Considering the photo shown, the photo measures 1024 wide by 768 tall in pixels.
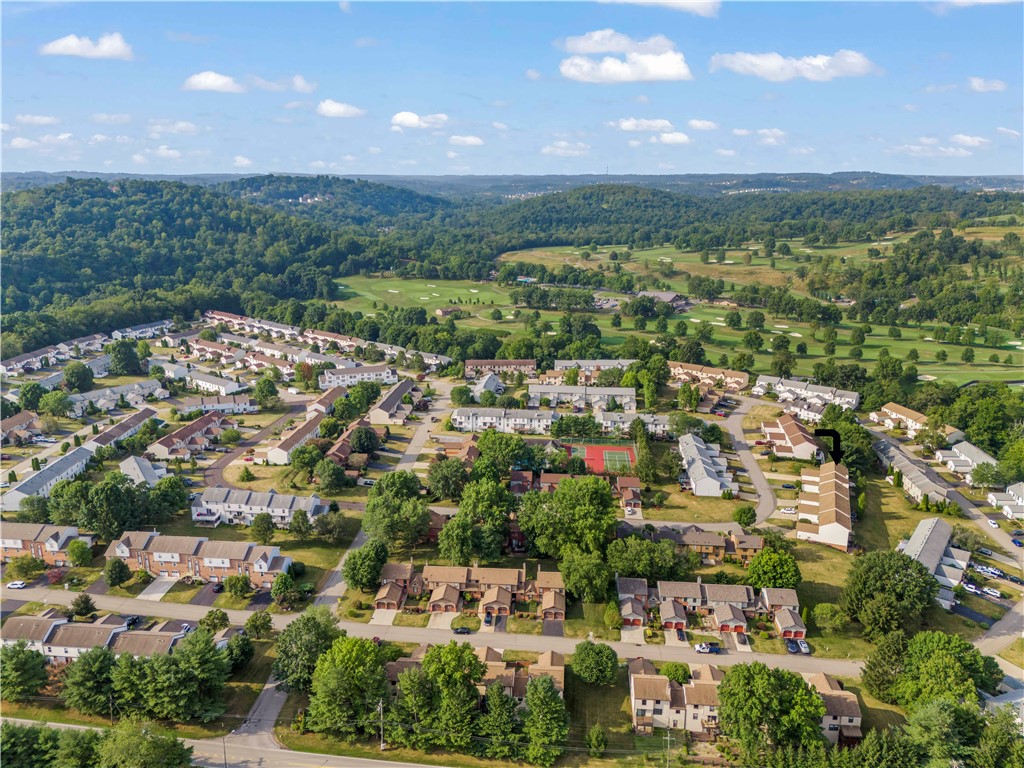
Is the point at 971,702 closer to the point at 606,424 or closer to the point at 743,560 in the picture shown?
the point at 743,560

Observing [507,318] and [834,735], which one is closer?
[834,735]

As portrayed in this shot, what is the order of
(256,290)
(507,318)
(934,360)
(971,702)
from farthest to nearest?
(256,290) → (507,318) → (934,360) → (971,702)

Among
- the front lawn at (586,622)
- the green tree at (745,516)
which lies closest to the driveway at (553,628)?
the front lawn at (586,622)

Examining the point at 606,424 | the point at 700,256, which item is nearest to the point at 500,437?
the point at 606,424

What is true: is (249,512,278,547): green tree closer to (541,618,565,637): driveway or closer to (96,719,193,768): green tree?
(96,719,193,768): green tree

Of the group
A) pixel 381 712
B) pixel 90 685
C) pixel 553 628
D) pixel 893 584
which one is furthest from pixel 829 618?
pixel 90 685

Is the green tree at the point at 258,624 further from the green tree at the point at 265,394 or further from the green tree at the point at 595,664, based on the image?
the green tree at the point at 265,394
